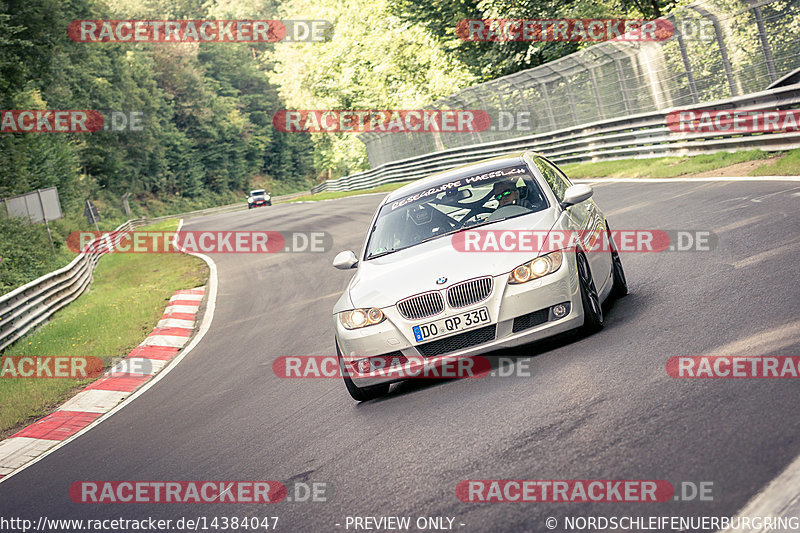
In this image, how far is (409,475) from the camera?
502 centimetres

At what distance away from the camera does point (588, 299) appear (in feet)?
22.2

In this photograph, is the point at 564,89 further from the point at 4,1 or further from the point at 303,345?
the point at 303,345

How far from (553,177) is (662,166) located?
12.2m

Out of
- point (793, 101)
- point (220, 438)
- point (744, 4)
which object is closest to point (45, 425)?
point (220, 438)

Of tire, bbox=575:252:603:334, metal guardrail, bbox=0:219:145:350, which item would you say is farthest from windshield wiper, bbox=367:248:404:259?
metal guardrail, bbox=0:219:145:350

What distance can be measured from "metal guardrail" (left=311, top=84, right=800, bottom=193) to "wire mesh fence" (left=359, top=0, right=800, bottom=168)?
1.59 feet

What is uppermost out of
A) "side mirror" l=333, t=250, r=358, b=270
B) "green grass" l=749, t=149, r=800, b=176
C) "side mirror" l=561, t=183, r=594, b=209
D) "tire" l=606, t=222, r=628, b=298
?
"side mirror" l=561, t=183, r=594, b=209

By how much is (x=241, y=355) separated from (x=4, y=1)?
71.4 ft
